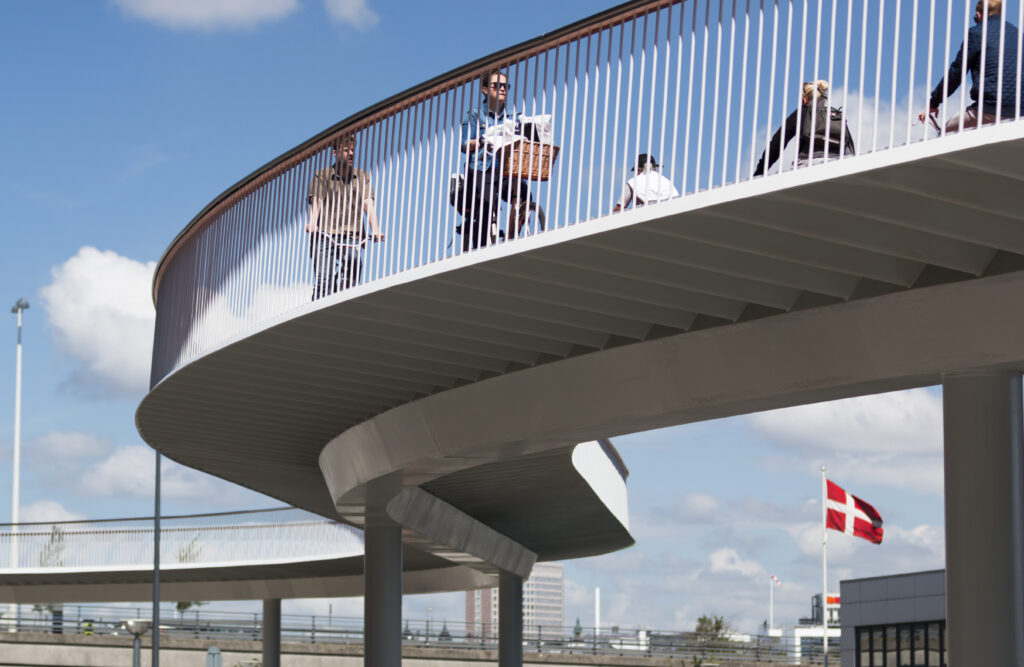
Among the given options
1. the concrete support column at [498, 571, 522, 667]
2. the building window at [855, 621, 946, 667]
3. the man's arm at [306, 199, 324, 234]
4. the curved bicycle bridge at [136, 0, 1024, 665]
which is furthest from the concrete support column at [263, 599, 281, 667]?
the man's arm at [306, 199, 324, 234]

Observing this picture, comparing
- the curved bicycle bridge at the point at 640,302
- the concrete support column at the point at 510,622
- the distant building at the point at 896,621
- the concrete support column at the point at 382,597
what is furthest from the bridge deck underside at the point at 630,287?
the distant building at the point at 896,621

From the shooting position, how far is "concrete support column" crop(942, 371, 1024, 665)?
11047mm

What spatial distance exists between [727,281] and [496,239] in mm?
1946

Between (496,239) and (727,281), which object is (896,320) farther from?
(496,239)

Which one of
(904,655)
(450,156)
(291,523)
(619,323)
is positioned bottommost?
(904,655)

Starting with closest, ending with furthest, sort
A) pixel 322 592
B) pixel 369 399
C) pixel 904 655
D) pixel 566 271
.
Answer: pixel 566 271, pixel 369 399, pixel 904 655, pixel 322 592

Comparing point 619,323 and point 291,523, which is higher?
point 619,323

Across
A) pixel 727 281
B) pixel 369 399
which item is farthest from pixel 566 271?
pixel 369 399

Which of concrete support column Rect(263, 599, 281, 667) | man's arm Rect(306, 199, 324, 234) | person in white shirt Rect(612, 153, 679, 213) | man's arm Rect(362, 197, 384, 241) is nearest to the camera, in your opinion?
person in white shirt Rect(612, 153, 679, 213)

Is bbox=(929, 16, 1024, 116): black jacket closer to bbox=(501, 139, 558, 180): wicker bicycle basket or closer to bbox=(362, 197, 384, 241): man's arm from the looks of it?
bbox=(501, 139, 558, 180): wicker bicycle basket

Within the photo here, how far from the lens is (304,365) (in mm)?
14961

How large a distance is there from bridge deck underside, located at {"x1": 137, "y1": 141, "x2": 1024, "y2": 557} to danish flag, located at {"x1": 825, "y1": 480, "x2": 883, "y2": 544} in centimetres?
1812

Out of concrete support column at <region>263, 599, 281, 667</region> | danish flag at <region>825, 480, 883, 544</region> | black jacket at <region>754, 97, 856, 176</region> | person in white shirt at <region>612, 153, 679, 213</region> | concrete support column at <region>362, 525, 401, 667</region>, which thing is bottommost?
concrete support column at <region>263, 599, 281, 667</region>

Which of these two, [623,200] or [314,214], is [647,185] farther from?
[314,214]
